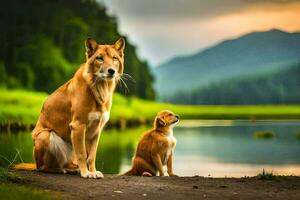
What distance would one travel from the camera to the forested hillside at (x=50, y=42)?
55.8m

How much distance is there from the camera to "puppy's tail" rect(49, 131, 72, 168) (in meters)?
12.0

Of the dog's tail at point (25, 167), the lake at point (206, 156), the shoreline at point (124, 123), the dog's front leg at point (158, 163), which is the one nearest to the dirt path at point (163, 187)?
the dog's tail at point (25, 167)

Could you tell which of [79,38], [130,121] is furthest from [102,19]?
[130,121]

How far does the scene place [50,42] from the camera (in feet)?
201

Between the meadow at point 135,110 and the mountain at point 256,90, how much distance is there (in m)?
10.0

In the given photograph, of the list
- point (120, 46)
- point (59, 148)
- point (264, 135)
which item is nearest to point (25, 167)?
point (59, 148)

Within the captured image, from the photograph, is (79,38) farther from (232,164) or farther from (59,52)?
(232,164)

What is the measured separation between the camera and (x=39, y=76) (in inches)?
2216

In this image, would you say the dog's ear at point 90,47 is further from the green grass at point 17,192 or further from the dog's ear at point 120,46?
the green grass at point 17,192

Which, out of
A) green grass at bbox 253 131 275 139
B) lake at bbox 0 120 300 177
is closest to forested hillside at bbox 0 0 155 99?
green grass at bbox 253 131 275 139

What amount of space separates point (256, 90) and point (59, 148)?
11552 cm

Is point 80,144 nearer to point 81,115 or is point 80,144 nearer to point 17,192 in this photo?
point 81,115

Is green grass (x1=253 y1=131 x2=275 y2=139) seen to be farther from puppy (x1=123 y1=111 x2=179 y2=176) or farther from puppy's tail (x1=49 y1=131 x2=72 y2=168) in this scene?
puppy's tail (x1=49 y1=131 x2=72 y2=168)

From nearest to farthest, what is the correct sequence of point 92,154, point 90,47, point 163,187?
point 163,187 → point 90,47 → point 92,154
